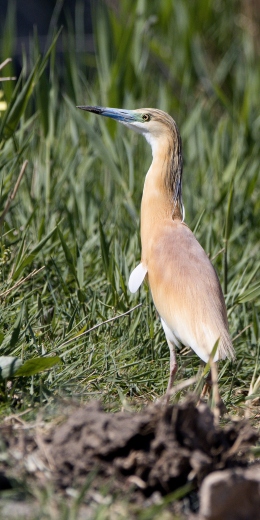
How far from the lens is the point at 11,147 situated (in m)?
3.35

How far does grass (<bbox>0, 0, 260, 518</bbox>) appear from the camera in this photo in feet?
8.22

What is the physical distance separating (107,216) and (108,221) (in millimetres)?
61

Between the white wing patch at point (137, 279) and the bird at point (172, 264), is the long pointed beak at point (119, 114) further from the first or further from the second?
the white wing patch at point (137, 279)

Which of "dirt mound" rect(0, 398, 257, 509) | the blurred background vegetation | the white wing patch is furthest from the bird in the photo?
"dirt mound" rect(0, 398, 257, 509)

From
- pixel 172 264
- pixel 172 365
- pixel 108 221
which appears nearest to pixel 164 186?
pixel 172 264

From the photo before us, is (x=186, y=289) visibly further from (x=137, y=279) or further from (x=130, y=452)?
(x=130, y=452)

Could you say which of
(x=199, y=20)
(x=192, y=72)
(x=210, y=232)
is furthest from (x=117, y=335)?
(x=199, y=20)

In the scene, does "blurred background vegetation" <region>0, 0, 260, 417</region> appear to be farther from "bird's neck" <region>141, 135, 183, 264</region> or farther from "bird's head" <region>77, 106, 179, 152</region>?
"bird's head" <region>77, 106, 179, 152</region>

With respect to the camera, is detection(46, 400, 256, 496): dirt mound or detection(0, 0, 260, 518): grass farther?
detection(0, 0, 260, 518): grass

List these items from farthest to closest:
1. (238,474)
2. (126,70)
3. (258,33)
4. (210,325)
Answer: (258,33), (126,70), (210,325), (238,474)

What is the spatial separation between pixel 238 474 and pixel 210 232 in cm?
197

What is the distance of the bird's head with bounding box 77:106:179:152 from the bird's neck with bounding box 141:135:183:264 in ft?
0.09

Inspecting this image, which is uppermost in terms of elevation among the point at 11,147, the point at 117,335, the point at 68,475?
the point at 11,147

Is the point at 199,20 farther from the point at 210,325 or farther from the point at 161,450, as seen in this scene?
the point at 161,450
